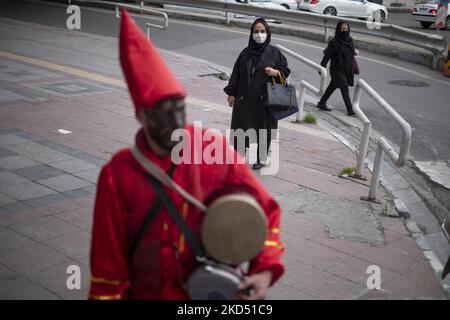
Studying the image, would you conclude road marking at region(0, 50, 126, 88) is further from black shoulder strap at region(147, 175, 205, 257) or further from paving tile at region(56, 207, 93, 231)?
black shoulder strap at region(147, 175, 205, 257)

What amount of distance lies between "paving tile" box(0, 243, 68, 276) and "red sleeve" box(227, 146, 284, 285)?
8.80 feet

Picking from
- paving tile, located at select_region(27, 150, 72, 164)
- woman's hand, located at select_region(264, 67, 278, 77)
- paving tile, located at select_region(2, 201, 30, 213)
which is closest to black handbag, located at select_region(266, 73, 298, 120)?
woman's hand, located at select_region(264, 67, 278, 77)

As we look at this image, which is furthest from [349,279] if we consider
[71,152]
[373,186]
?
[71,152]

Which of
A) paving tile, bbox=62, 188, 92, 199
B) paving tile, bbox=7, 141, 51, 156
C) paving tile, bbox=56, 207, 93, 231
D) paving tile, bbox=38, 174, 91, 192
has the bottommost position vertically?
paving tile, bbox=56, 207, 93, 231

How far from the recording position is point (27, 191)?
6.45 meters

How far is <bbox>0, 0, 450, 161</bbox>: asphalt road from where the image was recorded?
10664 mm

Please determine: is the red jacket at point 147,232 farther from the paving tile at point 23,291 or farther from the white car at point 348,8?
the white car at point 348,8

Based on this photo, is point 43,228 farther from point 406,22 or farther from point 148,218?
point 406,22

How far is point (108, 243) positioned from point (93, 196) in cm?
386

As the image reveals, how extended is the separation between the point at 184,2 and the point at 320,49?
585 centimetres

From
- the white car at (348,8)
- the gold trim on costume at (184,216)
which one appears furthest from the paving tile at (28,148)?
the white car at (348,8)

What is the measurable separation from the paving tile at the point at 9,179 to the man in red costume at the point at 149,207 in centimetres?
416

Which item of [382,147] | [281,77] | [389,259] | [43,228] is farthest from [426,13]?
[43,228]

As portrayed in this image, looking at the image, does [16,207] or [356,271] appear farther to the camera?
[16,207]
